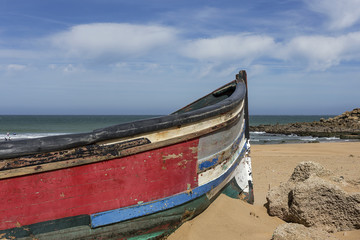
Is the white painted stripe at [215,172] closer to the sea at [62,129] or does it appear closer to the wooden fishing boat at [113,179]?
the wooden fishing boat at [113,179]

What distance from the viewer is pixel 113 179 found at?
2645mm

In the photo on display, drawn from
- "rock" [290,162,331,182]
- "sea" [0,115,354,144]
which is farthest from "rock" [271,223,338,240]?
"sea" [0,115,354,144]

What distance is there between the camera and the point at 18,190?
235 centimetres

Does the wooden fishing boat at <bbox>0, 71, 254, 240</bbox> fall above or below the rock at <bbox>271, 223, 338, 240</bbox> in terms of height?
above

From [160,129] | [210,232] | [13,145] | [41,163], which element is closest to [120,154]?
[160,129]

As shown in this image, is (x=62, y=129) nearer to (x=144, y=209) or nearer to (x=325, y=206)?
(x=144, y=209)

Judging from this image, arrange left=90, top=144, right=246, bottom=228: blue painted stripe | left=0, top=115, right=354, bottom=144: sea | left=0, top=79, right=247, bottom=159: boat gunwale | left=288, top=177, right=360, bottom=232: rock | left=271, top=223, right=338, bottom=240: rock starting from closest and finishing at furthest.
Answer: left=0, top=79, right=247, bottom=159: boat gunwale, left=271, top=223, right=338, bottom=240: rock, left=90, top=144, right=246, bottom=228: blue painted stripe, left=288, top=177, right=360, bottom=232: rock, left=0, top=115, right=354, bottom=144: sea

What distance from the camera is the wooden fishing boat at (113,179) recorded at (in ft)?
7.74

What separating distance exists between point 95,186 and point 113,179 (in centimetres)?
16

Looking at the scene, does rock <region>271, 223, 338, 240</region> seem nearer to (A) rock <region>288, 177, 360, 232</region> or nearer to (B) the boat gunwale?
(A) rock <region>288, 177, 360, 232</region>

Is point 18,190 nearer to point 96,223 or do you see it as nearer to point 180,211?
point 96,223

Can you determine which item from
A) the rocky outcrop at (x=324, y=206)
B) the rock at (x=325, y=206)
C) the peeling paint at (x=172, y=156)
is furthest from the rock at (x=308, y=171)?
the peeling paint at (x=172, y=156)

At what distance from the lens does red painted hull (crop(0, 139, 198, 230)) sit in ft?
7.75

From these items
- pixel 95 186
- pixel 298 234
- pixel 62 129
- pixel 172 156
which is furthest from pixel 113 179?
pixel 62 129
